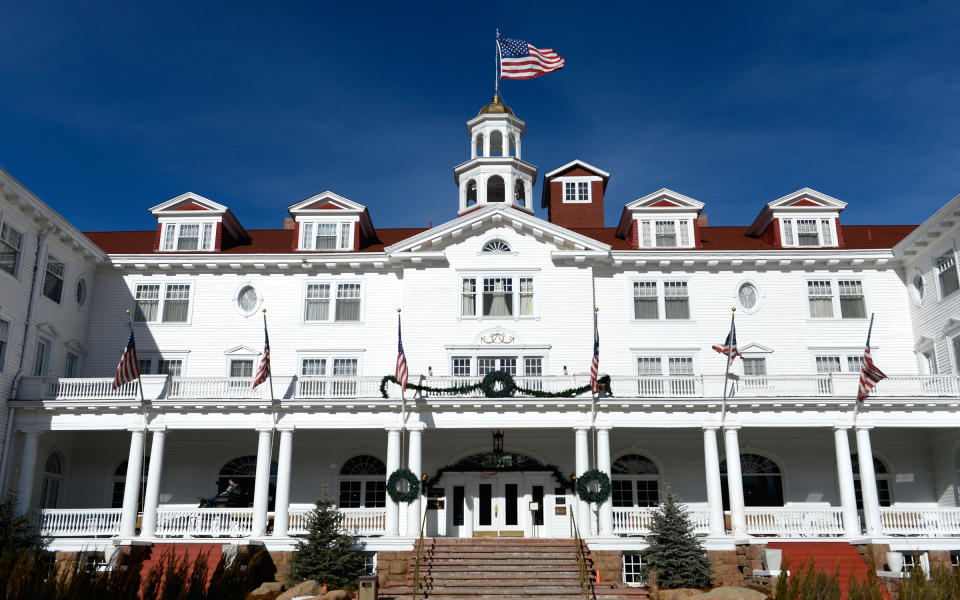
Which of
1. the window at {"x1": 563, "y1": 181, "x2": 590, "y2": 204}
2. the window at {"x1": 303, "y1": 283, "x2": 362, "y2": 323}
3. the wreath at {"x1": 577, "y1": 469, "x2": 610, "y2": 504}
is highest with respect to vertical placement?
the window at {"x1": 563, "y1": 181, "x2": 590, "y2": 204}

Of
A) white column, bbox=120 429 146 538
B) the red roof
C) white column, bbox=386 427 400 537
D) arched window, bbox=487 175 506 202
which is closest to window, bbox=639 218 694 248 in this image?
the red roof

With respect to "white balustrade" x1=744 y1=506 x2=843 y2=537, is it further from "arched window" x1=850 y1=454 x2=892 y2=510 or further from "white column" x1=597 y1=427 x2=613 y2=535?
"arched window" x1=850 y1=454 x2=892 y2=510

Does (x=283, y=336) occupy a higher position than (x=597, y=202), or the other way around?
(x=597, y=202)

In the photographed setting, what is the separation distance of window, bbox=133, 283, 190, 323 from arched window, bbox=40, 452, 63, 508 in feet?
20.3

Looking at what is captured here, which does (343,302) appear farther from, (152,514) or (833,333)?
(833,333)

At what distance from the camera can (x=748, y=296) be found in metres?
34.7

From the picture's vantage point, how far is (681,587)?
82.7 feet

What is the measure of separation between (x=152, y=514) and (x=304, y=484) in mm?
6080

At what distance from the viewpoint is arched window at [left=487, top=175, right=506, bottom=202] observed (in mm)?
40203

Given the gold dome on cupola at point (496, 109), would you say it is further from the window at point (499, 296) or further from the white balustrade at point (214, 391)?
the white balustrade at point (214, 391)

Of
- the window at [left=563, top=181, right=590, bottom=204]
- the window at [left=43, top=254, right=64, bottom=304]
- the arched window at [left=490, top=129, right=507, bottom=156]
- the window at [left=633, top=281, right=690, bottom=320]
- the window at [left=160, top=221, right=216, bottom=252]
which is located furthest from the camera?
the arched window at [left=490, top=129, right=507, bottom=156]

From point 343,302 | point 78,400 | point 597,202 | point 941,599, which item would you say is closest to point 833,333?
point 597,202

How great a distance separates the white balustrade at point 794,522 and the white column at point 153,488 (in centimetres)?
1971

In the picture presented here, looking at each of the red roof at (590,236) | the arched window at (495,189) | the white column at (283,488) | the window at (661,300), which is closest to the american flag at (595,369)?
the window at (661,300)
